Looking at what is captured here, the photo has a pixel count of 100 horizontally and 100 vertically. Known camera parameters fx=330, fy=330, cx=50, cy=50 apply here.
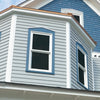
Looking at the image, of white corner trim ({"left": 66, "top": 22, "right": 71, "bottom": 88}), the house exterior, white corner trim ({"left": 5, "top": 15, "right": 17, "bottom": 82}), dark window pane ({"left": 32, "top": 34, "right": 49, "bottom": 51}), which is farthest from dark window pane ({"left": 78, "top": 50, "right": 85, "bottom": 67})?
white corner trim ({"left": 5, "top": 15, "right": 17, "bottom": 82})

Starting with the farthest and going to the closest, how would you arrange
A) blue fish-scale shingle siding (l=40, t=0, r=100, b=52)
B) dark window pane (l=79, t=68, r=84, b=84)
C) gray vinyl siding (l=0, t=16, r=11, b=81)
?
blue fish-scale shingle siding (l=40, t=0, r=100, b=52)
dark window pane (l=79, t=68, r=84, b=84)
gray vinyl siding (l=0, t=16, r=11, b=81)

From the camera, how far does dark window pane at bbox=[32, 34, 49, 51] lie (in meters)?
13.6

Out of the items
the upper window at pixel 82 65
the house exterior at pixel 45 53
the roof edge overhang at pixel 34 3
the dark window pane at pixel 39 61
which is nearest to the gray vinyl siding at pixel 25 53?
the house exterior at pixel 45 53

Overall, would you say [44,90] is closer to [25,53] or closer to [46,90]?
[46,90]

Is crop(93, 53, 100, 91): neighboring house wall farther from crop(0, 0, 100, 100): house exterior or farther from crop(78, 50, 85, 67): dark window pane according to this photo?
crop(78, 50, 85, 67): dark window pane

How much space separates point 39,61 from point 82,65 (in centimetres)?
228

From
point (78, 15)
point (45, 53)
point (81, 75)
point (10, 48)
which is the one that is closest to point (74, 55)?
point (81, 75)

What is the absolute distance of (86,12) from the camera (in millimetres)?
18922

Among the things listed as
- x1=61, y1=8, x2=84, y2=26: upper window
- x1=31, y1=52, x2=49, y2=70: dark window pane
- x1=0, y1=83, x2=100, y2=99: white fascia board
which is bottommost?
x1=0, y1=83, x2=100, y2=99: white fascia board

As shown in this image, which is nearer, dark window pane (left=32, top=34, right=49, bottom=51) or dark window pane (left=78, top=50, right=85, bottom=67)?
dark window pane (left=32, top=34, right=49, bottom=51)

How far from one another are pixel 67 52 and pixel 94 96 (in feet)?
8.47

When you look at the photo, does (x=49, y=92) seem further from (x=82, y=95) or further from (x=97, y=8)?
(x=97, y=8)

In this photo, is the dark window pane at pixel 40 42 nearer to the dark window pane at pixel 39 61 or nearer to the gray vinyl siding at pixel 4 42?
the dark window pane at pixel 39 61

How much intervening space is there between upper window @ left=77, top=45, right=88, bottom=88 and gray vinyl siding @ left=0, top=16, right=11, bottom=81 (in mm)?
3191
